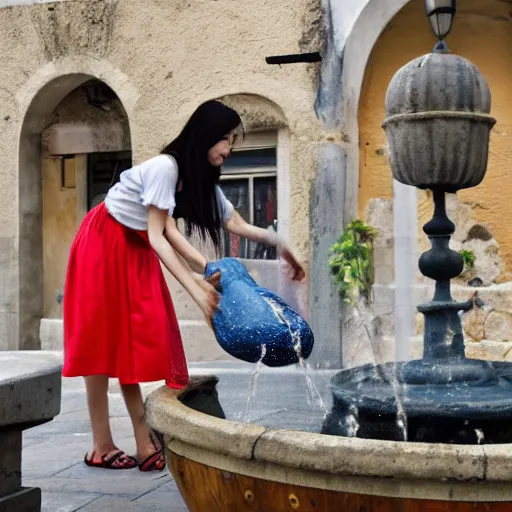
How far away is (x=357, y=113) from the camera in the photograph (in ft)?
25.6

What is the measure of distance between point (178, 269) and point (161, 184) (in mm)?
449

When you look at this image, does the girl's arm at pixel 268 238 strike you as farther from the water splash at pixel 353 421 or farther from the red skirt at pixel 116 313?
the water splash at pixel 353 421

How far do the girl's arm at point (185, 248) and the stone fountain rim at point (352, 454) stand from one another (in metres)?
0.86

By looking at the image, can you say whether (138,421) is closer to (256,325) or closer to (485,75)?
(256,325)

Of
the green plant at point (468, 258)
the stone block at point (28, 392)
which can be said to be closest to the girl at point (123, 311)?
the stone block at point (28, 392)

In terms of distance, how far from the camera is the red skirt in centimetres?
365

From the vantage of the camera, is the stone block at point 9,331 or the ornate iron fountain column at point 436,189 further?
the stone block at point 9,331

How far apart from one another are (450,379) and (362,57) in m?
5.39

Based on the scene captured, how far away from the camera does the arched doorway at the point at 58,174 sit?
361 inches

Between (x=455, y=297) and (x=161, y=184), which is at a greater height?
(x=161, y=184)

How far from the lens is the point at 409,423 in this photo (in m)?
2.38

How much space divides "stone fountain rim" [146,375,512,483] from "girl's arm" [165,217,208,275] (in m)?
0.86

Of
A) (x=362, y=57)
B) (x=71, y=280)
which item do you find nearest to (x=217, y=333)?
(x=71, y=280)

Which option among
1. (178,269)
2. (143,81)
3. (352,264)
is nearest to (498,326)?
(352,264)
